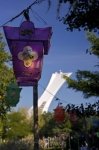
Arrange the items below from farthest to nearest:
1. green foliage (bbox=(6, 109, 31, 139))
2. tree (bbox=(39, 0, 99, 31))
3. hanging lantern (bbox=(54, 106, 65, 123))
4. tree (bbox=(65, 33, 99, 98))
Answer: green foliage (bbox=(6, 109, 31, 139)), tree (bbox=(65, 33, 99, 98)), hanging lantern (bbox=(54, 106, 65, 123)), tree (bbox=(39, 0, 99, 31))

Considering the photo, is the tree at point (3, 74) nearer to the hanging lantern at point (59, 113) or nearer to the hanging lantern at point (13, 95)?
the hanging lantern at point (59, 113)

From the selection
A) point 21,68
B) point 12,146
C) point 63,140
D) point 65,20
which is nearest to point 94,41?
point 12,146

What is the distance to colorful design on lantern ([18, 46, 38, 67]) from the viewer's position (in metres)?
13.4

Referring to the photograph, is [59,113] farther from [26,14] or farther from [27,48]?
[26,14]

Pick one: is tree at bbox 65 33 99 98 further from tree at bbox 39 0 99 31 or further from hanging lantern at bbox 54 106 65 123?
tree at bbox 39 0 99 31

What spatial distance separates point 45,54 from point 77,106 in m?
5.00

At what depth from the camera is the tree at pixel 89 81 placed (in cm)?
2892

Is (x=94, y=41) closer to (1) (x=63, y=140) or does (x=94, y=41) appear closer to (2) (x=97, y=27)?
(1) (x=63, y=140)

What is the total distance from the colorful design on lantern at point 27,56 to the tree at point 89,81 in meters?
14.0

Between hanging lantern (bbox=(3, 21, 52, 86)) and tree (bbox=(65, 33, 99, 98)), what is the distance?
1405 centimetres

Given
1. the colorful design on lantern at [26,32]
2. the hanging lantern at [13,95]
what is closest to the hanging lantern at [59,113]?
the hanging lantern at [13,95]

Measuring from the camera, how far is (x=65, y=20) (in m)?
10.7

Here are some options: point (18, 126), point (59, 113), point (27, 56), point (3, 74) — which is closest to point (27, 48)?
point (27, 56)

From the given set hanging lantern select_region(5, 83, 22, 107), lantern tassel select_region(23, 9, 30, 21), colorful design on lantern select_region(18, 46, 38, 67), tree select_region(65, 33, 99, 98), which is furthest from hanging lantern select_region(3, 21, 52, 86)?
tree select_region(65, 33, 99, 98)
